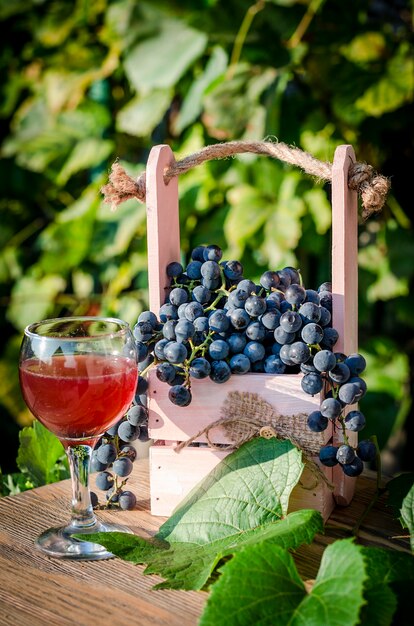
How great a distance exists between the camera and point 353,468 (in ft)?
3.15

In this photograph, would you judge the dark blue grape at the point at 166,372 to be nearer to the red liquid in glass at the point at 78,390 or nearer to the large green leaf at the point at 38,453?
the red liquid in glass at the point at 78,390

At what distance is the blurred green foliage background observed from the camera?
2090 mm

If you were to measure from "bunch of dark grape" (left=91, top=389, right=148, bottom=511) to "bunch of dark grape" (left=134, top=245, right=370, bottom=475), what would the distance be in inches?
1.5

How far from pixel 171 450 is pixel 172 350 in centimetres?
14

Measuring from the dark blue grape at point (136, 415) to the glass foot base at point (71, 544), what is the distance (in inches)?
5.1

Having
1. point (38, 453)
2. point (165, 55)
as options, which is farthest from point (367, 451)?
point (165, 55)

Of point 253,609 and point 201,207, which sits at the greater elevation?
point 201,207

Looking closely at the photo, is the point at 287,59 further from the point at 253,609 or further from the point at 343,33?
the point at 253,609

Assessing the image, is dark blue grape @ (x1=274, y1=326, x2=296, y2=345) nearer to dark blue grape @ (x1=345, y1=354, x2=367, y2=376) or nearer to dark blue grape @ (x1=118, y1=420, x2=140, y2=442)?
dark blue grape @ (x1=345, y1=354, x2=367, y2=376)

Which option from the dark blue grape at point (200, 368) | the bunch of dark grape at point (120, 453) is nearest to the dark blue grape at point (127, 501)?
the bunch of dark grape at point (120, 453)

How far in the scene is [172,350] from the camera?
0.96m

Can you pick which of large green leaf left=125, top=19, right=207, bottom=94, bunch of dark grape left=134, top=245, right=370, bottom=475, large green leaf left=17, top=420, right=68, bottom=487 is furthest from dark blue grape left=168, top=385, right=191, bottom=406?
large green leaf left=125, top=19, right=207, bottom=94

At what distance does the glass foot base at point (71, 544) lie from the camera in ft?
2.97

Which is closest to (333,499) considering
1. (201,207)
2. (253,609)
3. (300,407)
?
(300,407)
